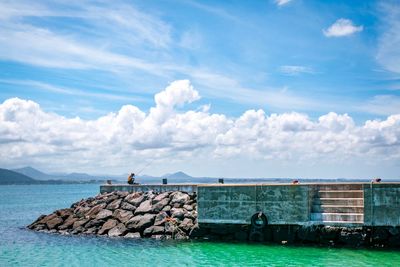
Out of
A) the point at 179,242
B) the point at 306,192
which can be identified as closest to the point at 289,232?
the point at 306,192

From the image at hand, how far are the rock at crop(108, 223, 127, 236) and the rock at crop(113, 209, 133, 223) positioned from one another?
0.50 metres

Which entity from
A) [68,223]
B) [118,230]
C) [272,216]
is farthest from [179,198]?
[68,223]

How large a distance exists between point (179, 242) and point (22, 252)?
737 centimetres

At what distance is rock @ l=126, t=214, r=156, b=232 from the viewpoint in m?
25.2

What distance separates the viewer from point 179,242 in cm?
2306

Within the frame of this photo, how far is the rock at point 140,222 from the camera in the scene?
25.2 m

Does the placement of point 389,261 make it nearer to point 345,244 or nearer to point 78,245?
point 345,244

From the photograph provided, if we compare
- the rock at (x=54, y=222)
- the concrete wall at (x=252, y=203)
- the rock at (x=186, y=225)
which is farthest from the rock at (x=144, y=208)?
the rock at (x=54, y=222)

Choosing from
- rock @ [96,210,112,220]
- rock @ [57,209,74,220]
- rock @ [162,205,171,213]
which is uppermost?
rock @ [162,205,171,213]

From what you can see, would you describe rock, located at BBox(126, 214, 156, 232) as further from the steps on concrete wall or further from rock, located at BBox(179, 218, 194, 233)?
the steps on concrete wall

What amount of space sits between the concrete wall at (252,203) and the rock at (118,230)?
466 cm

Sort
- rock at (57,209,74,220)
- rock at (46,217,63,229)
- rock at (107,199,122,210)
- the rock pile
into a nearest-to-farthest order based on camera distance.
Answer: the rock pile, rock at (107,199,122,210), rock at (46,217,63,229), rock at (57,209,74,220)

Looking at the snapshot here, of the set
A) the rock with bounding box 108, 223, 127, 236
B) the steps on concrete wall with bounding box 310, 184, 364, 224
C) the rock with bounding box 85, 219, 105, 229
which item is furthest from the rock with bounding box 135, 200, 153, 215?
the steps on concrete wall with bounding box 310, 184, 364, 224

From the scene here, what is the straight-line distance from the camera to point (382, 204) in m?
20.3
